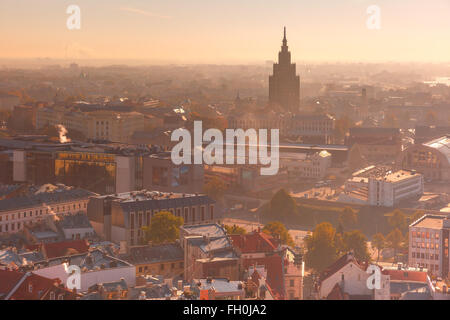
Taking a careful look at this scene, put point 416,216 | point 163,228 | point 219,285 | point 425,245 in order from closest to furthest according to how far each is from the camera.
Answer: point 219,285, point 163,228, point 425,245, point 416,216

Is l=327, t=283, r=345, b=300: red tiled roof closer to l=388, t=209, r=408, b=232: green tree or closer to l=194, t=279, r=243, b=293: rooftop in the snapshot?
l=194, t=279, r=243, b=293: rooftop

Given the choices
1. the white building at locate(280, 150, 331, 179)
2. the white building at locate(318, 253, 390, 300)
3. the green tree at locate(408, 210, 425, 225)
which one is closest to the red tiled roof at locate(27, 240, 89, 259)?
the white building at locate(318, 253, 390, 300)

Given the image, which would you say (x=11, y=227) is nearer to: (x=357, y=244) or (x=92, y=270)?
(x=92, y=270)

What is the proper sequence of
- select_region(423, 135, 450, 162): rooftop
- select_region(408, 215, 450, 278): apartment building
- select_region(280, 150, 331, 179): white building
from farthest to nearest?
select_region(423, 135, 450, 162): rooftop
select_region(280, 150, 331, 179): white building
select_region(408, 215, 450, 278): apartment building

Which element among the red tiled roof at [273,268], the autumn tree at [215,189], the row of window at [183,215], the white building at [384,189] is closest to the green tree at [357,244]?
the row of window at [183,215]

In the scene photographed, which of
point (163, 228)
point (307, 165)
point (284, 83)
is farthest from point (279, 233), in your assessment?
point (284, 83)

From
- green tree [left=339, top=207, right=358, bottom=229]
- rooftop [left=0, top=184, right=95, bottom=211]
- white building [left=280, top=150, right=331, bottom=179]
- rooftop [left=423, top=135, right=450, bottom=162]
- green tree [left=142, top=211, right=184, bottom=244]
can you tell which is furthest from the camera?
rooftop [left=423, top=135, right=450, bottom=162]
